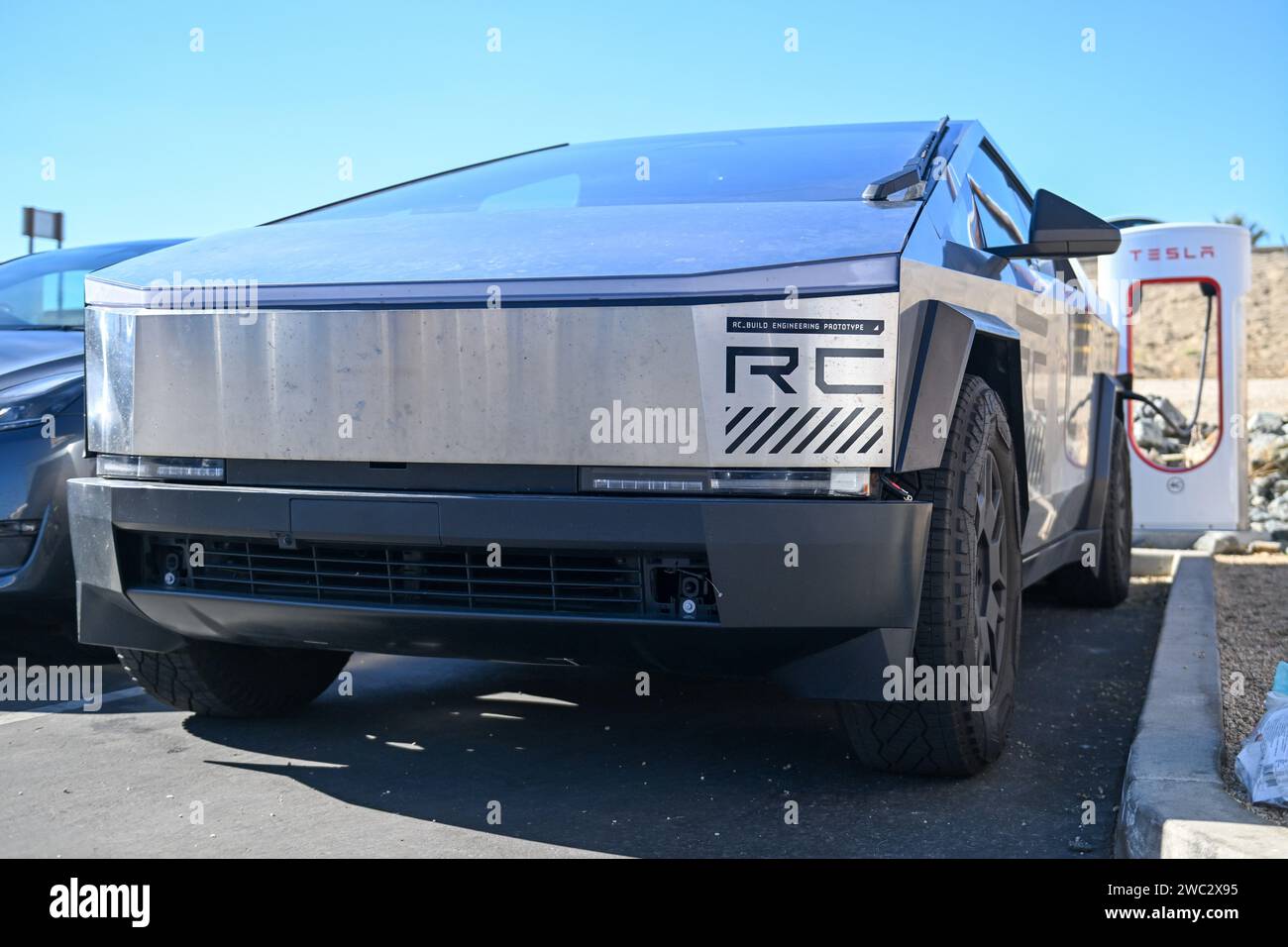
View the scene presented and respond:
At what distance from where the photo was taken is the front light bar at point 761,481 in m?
2.61

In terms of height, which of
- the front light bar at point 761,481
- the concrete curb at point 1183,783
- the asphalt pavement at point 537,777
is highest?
the front light bar at point 761,481

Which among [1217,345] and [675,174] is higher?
[675,174]

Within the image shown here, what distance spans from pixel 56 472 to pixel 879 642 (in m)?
2.61

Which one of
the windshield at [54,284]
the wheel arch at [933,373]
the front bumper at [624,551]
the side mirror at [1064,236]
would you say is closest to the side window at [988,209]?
the side mirror at [1064,236]

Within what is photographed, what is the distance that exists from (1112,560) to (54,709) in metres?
4.21

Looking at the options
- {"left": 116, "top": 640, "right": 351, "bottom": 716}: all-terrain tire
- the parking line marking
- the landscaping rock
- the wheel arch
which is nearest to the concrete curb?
the wheel arch

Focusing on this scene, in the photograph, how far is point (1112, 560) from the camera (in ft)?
18.8

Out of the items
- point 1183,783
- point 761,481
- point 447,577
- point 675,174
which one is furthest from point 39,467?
point 1183,783

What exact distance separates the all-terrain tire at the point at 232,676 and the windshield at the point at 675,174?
1271mm

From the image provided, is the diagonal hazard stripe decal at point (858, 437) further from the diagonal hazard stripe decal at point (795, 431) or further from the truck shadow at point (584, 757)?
the truck shadow at point (584, 757)

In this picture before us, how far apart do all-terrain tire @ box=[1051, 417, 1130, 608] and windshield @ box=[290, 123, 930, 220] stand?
2.35m

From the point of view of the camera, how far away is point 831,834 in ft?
9.07

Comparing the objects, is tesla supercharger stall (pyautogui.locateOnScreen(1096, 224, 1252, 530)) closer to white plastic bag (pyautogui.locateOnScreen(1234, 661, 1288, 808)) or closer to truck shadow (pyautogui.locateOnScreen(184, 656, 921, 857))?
truck shadow (pyautogui.locateOnScreen(184, 656, 921, 857))

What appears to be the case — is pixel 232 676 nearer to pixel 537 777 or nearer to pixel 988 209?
pixel 537 777
